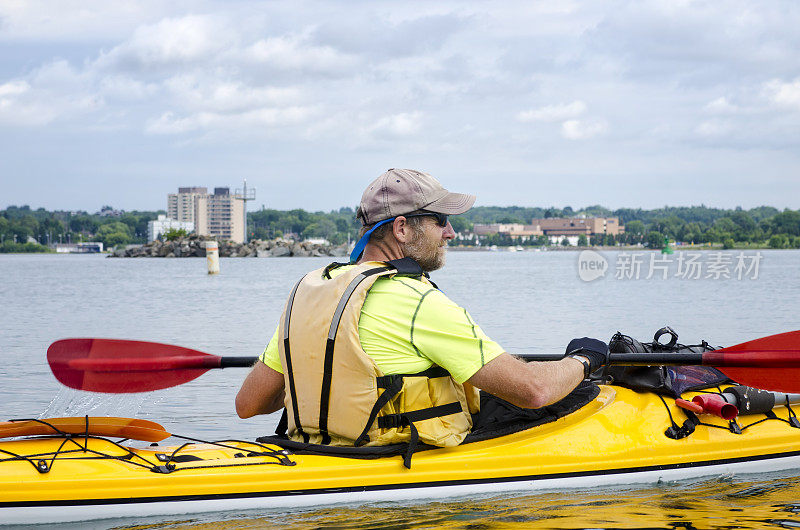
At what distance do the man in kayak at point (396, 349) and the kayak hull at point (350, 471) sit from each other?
0.17 meters

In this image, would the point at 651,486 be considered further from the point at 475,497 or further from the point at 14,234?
the point at 14,234

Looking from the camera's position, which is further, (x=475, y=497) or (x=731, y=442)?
(x=731, y=442)

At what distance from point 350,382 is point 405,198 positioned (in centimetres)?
82

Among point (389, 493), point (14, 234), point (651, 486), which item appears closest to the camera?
point (389, 493)

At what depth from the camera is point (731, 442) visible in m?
4.60

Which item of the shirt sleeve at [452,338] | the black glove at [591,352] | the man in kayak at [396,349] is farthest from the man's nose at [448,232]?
the black glove at [591,352]

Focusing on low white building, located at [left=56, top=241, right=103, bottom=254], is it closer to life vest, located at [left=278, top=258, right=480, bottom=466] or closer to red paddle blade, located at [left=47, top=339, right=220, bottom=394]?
red paddle blade, located at [left=47, top=339, right=220, bottom=394]

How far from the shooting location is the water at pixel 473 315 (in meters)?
4.13

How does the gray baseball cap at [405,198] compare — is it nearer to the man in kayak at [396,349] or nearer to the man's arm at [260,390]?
the man in kayak at [396,349]

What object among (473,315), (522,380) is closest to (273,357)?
(522,380)

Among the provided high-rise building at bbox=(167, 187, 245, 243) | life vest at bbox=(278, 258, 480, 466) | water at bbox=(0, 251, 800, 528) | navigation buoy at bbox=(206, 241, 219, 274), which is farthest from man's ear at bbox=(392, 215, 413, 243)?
high-rise building at bbox=(167, 187, 245, 243)

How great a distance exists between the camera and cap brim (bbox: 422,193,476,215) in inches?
149

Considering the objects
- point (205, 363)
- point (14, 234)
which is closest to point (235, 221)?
point (14, 234)

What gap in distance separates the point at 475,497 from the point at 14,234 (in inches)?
6076
